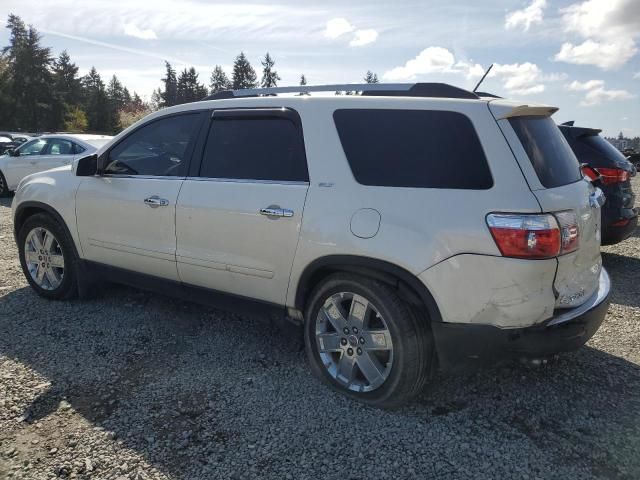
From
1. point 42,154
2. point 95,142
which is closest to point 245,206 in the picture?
point 95,142

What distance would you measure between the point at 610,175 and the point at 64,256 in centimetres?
581

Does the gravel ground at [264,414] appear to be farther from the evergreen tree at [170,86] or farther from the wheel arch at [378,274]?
the evergreen tree at [170,86]

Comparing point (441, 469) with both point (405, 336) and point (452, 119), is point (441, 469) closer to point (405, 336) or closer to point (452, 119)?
point (405, 336)

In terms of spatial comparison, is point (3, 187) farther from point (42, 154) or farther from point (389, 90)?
point (389, 90)

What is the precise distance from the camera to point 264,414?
3.02 meters

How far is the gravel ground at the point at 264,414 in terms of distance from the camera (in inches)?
101

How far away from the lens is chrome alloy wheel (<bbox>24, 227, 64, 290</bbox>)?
15.7 ft

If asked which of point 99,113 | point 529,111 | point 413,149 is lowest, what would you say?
point 99,113

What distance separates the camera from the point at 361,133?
309cm

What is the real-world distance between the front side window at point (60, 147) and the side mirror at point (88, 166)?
747 cm

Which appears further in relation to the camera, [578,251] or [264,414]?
[264,414]

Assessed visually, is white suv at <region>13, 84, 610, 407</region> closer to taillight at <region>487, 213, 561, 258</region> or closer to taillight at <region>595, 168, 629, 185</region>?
taillight at <region>487, 213, 561, 258</region>

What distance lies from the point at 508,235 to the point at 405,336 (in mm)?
787

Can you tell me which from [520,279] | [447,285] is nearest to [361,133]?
[447,285]
